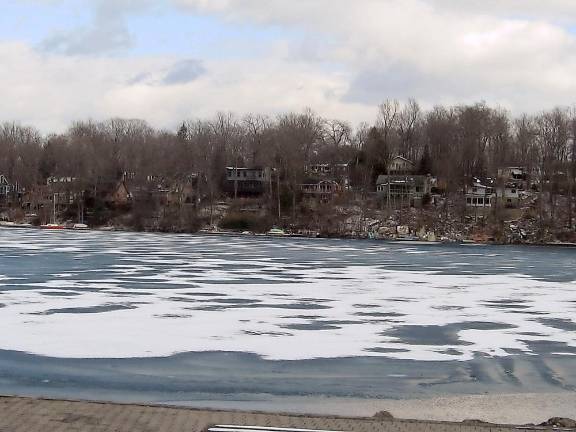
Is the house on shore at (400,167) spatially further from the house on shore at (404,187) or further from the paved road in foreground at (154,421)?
the paved road in foreground at (154,421)

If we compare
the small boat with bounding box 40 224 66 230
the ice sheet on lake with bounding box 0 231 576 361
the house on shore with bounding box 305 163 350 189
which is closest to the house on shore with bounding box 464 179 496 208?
the house on shore with bounding box 305 163 350 189

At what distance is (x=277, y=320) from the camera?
14.0 meters

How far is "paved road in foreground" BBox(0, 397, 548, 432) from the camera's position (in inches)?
239

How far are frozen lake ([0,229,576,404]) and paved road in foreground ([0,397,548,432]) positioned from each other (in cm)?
170

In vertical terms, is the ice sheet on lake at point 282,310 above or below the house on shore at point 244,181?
below

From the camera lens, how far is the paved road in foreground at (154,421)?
239 inches

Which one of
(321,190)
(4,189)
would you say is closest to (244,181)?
(321,190)

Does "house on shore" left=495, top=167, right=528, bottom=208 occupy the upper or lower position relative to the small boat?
upper

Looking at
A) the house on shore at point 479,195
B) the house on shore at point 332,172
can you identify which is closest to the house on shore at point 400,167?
the house on shore at point 332,172

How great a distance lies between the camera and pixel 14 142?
311 ft

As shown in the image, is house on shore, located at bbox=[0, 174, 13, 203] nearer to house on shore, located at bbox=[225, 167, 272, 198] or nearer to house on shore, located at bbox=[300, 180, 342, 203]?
house on shore, located at bbox=[225, 167, 272, 198]

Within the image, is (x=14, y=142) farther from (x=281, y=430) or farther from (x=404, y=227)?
(x=281, y=430)

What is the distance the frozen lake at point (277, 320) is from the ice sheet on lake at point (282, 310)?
37 mm

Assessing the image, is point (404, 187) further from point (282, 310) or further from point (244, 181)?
point (282, 310)
